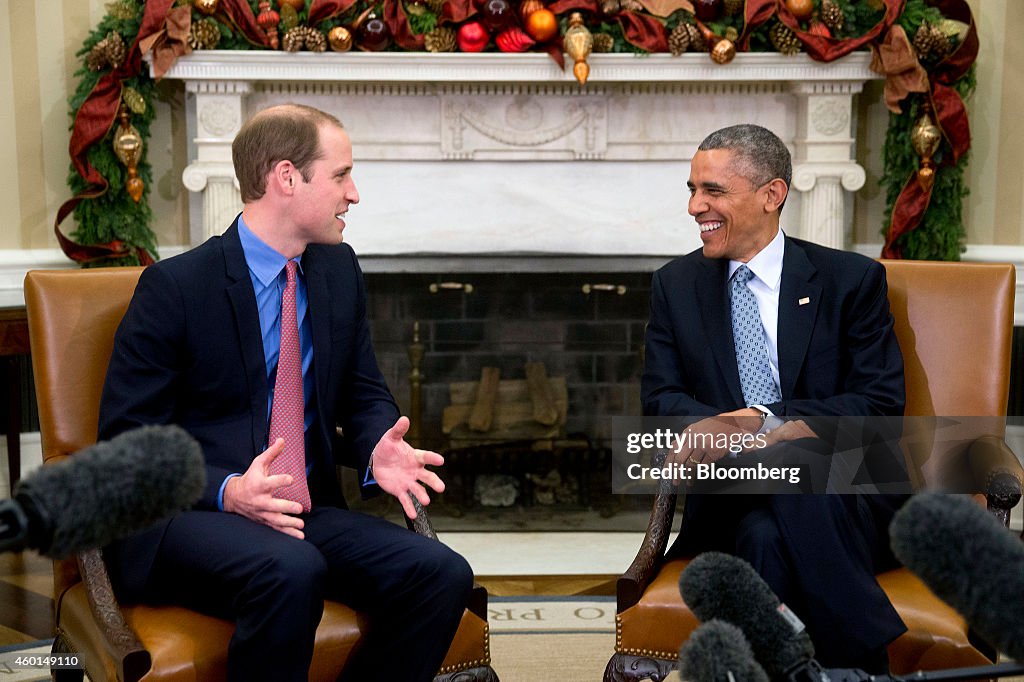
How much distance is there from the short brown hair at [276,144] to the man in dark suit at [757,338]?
0.86 m

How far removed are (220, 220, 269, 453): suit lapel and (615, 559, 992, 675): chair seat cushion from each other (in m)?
0.78

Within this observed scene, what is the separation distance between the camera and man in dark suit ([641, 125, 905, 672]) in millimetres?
2318

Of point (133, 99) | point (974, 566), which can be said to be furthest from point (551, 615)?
point (974, 566)

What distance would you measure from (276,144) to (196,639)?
945 mm

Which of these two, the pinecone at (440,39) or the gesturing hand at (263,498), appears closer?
the gesturing hand at (263,498)

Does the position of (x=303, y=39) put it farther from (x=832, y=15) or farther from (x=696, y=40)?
(x=832, y=15)

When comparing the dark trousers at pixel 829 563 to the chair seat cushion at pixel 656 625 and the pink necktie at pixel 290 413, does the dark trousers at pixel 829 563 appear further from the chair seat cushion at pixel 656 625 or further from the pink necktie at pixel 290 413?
the pink necktie at pixel 290 413

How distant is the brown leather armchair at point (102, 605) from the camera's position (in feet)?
6.04

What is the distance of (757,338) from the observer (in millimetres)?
2469

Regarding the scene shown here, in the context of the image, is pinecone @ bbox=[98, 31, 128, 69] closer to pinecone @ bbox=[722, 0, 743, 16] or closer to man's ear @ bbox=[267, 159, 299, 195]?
man's ear @ bbox=[267, 159, 299, 195]

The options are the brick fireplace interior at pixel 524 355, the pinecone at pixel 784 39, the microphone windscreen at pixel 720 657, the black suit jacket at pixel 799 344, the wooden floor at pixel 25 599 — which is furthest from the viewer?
the brick fireplace interior at pixel 524 355

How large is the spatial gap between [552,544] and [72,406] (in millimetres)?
2075

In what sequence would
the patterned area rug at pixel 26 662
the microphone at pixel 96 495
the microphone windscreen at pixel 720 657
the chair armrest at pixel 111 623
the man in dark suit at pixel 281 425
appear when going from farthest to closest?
the patterned area rug at pixel 26 662 → the man in dark suit at pixel 281 425 → the chair armrest at pixel 111 623 → the microphone windscreen at pixel 720 657 → the microphone at pixel 96 495

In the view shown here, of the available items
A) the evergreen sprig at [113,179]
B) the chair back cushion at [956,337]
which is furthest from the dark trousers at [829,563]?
the evergreen sprig at [113,179]
